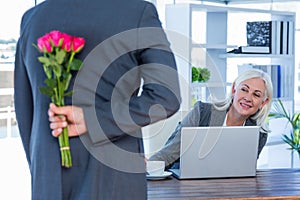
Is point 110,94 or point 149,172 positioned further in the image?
point 149,172

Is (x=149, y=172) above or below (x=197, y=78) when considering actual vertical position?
below

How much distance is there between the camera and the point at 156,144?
11.6ft

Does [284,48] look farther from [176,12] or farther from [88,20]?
[88,20]

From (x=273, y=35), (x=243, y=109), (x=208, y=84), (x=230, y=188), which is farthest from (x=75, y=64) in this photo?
(x=273, y=35)

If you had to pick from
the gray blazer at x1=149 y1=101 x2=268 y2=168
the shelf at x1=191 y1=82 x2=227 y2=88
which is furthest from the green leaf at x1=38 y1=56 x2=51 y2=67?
the shelf at x1=191 y1=82 x2=227 y2=88

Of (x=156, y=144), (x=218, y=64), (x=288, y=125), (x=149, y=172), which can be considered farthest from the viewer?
(x=288, y=125)

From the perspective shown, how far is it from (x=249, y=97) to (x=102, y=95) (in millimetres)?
2075

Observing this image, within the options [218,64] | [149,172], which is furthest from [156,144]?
[218,64]

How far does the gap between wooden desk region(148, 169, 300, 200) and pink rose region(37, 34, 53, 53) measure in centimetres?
118

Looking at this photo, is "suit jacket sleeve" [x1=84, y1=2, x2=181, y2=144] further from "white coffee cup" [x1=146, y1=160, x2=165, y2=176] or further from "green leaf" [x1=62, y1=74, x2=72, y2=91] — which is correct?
"white coffee cup" [x1=146, y1=160, x2=165, y2=176]

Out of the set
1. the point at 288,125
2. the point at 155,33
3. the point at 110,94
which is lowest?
the point at 288,125

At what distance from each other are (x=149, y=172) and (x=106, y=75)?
1406mm

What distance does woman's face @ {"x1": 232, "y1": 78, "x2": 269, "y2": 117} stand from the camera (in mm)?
3238

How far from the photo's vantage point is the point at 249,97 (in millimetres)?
3250
